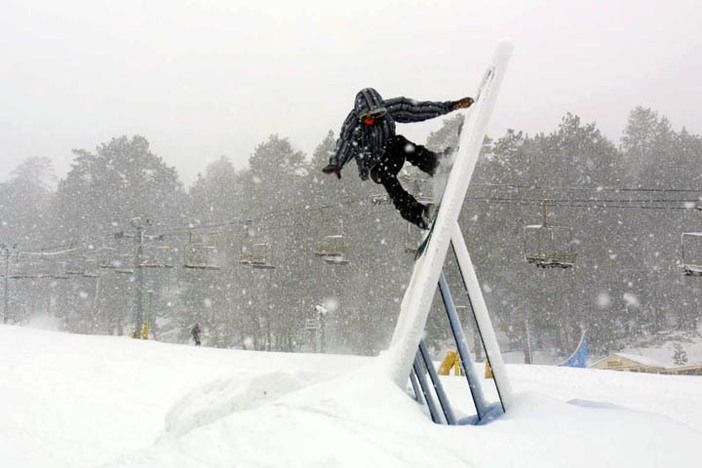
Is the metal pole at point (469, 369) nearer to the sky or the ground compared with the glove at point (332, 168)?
nearer to the ground

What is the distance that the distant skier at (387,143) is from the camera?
4230mm

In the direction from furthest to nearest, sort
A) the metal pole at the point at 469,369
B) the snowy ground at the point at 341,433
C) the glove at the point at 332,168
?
the glove at the point at 332,168, the metal pole at the point at 469,369, the snowy ground at the point at 341,433

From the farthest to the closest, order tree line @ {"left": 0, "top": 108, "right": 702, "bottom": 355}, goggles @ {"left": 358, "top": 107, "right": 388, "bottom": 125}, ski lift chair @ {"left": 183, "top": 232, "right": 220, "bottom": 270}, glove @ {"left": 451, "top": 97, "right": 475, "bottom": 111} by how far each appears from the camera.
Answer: tree line @ {"left": 0, "top": 108, "right": 702, "bottom": 355}
ski lift chair @ {"left": 183, "top": 232, "right": 220, "bottom": 270}
goggles @ {"left": 358, "top": 107, "right": 388, "bottom": 125}
glove @ {"left": 451, "top": 97, "right": 475, "bottom": 111}

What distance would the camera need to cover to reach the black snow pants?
4.27m

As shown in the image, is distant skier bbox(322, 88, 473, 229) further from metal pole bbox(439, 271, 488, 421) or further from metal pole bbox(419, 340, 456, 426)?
metal pole bbox(419, 340, 456, 426)

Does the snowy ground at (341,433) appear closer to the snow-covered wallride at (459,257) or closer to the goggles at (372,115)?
the snow-covered wallride at (459,257)

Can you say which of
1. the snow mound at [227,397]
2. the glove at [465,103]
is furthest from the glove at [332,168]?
the snow mound at [227,397]

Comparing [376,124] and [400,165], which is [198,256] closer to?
[400,165]

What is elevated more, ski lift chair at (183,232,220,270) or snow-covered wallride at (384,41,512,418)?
snow-covered wallride at (384,41,512,418)

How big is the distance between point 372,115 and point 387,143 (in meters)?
0.29

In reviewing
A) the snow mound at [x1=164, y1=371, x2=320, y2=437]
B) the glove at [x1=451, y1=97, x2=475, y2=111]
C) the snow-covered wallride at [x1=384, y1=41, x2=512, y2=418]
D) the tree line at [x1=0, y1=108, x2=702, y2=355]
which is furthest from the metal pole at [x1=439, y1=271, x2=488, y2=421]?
the tree line at [x1=0, y1=108, x2=702, y2=355]

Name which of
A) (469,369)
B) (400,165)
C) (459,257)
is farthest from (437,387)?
(400,165)

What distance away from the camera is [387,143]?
4379 mm

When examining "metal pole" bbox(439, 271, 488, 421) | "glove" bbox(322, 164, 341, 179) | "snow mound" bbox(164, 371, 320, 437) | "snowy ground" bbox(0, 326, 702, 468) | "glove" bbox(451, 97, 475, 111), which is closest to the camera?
"snowy ground" bbox(0, 326, 702, 468)
